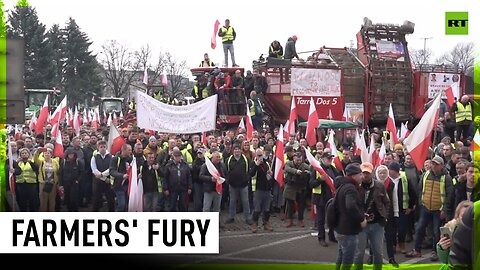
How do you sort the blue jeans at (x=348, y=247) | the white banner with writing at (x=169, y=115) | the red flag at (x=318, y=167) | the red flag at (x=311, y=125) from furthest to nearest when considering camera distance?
1. the red flag at (x=311, y=125)
2. the white banner with writing at (x=169, y=115)
3. the red flag at (x=318, y=167)
4. the blue jeans at (x=348, y=247)

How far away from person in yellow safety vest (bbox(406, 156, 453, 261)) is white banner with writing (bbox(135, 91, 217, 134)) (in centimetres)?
445

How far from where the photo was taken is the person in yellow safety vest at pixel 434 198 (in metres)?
8.77

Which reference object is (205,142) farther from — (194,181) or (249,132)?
(194,181)

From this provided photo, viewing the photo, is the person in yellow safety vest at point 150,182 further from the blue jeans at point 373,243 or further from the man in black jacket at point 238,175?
the blue jeans at point 373,243

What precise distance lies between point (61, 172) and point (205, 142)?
312 centimetres

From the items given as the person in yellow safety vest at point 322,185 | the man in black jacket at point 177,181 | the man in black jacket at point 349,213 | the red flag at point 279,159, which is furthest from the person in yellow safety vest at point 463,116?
the man in black jacket at point 349,213

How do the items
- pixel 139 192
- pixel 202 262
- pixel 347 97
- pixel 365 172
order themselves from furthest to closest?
pixel 347 97, pixel 139 192, pixel 202 262, pixel 365 172

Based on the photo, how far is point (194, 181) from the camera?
36.3 feet

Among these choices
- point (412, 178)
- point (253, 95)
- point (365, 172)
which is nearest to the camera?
point (365, 172)

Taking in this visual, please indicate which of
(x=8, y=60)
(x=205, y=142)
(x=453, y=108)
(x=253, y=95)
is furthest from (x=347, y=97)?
(x=8, y=60)

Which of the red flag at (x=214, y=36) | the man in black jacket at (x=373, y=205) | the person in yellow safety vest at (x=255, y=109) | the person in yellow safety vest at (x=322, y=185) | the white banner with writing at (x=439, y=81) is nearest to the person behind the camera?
the man in black jacket at (x=373, y=205)

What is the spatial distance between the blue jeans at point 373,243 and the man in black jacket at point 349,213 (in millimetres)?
164

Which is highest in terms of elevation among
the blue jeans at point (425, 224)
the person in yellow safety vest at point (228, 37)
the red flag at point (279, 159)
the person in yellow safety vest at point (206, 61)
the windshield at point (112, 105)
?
the person in yellow safety vest at point (228, 37)

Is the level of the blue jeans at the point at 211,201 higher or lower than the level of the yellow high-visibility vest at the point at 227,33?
lower
